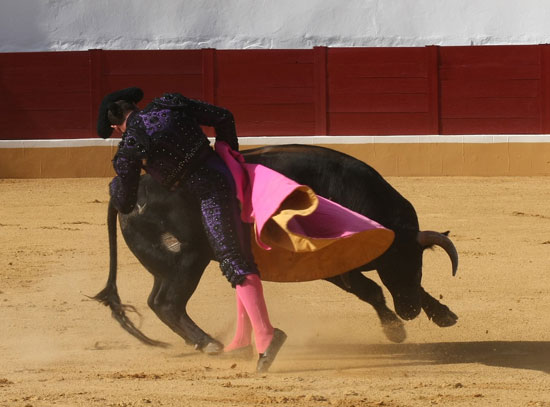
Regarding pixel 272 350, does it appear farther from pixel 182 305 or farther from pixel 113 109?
pixel 113 109

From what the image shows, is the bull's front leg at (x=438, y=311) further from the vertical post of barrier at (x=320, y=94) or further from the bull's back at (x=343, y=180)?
the vertical post of barrier at (x=320, y=94)

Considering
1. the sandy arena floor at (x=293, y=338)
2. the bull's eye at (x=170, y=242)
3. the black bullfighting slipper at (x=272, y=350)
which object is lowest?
the sandy arena floor at (x=293, y=338)

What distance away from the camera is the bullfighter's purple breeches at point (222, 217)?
385 centimetres

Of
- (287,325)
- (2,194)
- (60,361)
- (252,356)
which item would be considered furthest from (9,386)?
(2,194)

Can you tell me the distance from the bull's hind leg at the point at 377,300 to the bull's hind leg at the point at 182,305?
58 cm

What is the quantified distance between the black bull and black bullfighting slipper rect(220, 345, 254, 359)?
4cm

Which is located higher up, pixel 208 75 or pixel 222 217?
pixel 222 217

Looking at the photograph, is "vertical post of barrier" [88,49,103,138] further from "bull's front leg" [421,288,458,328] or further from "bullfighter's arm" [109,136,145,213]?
"bullfighter's arm" [109,136,145,213]

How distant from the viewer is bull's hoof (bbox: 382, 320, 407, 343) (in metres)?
4.49

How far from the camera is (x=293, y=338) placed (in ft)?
15.1

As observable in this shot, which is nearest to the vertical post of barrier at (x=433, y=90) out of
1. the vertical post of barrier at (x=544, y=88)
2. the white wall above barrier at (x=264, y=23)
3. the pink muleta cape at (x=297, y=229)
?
the white wall above barrier at (x=264, y=23)

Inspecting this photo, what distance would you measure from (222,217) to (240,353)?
1.66 feet

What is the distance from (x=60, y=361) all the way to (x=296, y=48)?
682 centimetres

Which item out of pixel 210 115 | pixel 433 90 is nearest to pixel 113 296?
pixel 210 115
